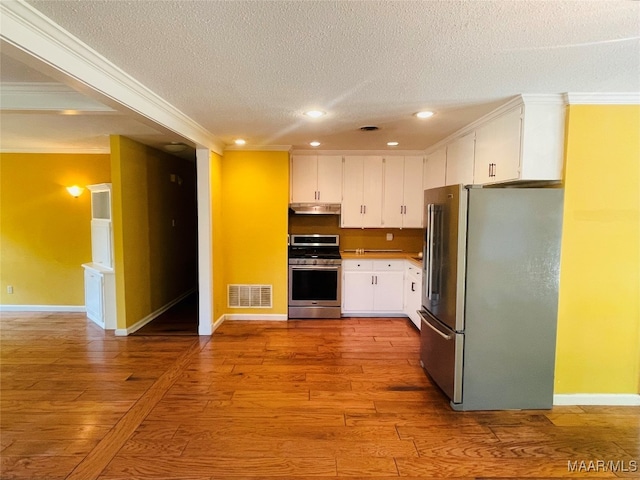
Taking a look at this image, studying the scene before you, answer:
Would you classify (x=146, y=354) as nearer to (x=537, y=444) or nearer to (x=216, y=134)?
(x=216, y=134)

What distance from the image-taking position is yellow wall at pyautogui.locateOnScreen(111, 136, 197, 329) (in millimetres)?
4051

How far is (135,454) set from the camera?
6.93 ft

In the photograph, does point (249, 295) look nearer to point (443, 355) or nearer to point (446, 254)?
point (443, 355)

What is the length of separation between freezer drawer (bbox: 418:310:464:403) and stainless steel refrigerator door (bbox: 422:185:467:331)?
0.08 meters

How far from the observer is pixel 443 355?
278cm

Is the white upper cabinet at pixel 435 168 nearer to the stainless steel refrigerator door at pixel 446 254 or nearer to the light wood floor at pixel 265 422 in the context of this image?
the stainless steel refrigerator door at pixel 446 254

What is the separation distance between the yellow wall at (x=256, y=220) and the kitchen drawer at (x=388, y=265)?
1311 mm

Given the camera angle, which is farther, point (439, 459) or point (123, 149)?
point (123, 149)

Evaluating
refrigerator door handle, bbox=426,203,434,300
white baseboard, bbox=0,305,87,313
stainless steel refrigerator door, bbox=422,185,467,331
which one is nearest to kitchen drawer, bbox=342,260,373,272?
stainless steel refrigerator door, bbox=422,185,467,331

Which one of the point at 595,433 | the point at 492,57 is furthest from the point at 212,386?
the point at 492,57

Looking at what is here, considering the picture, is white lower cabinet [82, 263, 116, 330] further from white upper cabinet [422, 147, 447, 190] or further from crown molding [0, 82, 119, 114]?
white upper cabinet [422, 147, 447, 190]

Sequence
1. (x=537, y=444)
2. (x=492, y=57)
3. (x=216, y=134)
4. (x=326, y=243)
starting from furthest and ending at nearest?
(x=326, y=243) < (x=216, y=134) < (x=537, y=444) < (x=492, y=57)

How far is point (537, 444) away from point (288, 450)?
5.46ft

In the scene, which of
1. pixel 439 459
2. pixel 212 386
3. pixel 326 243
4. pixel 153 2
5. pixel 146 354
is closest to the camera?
pixel 153 2
